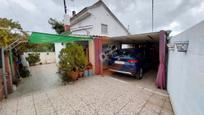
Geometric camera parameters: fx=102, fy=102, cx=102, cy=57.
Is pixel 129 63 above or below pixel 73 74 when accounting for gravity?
above

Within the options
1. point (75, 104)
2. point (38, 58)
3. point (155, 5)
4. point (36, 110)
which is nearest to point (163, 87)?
point (75, 104)

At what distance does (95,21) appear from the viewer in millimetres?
10391

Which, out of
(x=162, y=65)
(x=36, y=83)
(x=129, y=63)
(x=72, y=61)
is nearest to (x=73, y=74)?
(x=72, y=61)

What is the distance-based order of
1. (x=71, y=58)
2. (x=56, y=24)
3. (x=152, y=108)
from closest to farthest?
(x=152, y=108) → (x=71, y=58) → (x=56, y=24)

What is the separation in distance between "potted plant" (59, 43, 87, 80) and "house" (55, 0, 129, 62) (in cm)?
392

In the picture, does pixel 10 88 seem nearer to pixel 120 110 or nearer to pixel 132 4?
pixel 120 110

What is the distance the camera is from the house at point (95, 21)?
10.3m

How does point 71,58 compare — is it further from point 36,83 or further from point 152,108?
point 152,108

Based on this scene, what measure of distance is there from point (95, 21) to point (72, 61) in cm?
609

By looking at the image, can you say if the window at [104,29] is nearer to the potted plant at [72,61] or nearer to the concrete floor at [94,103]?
the potted plant at [72,61]

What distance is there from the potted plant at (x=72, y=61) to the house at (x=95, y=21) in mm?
3920

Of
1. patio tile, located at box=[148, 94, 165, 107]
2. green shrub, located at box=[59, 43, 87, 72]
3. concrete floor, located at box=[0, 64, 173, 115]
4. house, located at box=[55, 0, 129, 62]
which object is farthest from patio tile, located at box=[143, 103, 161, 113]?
house, located at box=[55, 0, 129, 62]

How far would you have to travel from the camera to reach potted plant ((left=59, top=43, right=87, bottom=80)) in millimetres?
5705

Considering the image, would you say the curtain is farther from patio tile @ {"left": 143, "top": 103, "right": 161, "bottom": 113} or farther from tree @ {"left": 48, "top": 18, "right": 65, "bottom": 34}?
tree @ {"left": 48, "top": 18, "right": 65, "bottom": 34}
